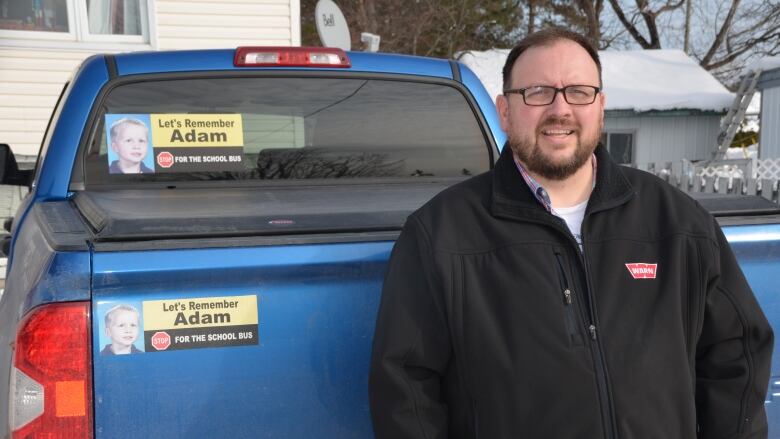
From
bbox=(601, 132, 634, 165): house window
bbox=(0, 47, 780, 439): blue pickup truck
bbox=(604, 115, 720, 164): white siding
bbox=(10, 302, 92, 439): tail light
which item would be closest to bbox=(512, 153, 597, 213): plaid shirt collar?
bbox=(0, 47, 780, 439): blue pickup truck

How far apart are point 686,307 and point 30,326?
1.50m

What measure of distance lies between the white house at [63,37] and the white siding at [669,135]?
13.6 meters

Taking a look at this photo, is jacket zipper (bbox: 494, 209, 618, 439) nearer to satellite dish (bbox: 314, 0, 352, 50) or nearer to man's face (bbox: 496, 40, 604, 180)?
man's face (bbox: 496, 40, 604, 180)

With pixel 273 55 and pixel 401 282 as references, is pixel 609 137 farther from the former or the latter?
pixel 401 282

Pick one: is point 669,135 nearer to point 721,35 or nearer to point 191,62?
point 721,35

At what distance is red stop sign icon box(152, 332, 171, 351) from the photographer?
5.34 feet

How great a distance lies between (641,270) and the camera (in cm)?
171

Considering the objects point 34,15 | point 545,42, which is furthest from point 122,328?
point 34,15

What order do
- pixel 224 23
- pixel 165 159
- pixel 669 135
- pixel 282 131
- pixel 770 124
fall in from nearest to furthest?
pixel 165 159 → pixel 282 131 → pixel 224 23 → pixel 770 124 → pixel 669 135

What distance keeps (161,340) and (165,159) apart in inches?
53.8

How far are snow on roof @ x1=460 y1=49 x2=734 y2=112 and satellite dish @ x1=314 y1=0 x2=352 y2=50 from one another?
12.9 metres

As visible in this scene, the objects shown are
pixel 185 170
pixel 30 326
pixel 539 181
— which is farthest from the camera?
pixel 185 170

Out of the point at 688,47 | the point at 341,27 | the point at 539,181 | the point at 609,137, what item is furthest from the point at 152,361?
the point at 688,47

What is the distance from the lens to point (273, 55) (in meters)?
3.04
